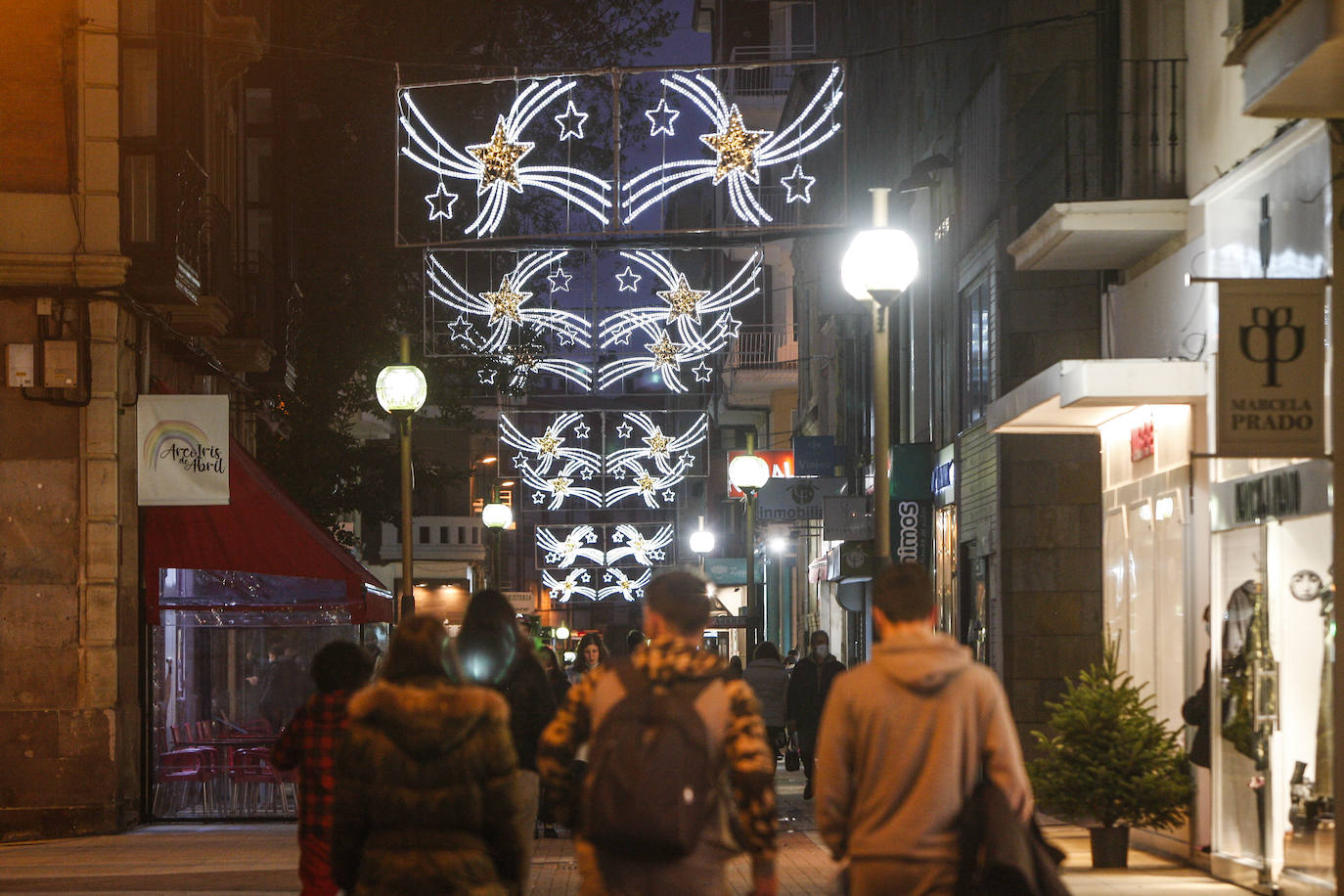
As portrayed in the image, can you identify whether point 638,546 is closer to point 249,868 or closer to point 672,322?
point 672,322

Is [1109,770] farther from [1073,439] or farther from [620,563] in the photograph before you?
[620,563]

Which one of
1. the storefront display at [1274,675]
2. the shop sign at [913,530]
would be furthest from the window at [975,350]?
the storefront display at [1274,675]

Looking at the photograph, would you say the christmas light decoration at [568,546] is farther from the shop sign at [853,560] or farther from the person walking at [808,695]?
the person walking at [808,695]

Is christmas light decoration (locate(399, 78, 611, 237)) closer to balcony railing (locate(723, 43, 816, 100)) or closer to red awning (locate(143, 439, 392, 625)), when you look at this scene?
red awning (locate(143, 439, 392, 625))

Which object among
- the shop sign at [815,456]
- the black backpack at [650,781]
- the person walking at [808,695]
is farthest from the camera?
the shop sign at [815,456]

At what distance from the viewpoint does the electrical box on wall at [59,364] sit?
57.2ft

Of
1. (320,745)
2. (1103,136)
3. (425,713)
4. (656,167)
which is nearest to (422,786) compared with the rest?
(425,713)

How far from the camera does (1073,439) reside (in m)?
20.4

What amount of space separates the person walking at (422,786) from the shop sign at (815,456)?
27125 millimetres

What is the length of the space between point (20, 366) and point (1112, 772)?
10.4m

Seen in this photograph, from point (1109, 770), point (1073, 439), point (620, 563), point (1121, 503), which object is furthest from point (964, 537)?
point (620, 563)

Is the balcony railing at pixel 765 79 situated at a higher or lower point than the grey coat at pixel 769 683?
higher

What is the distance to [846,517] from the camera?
24578mm

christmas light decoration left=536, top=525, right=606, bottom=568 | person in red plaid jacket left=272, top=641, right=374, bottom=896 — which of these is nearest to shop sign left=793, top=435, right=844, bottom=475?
christmas light decoration left=536, top=525, right=606, bottom=568
